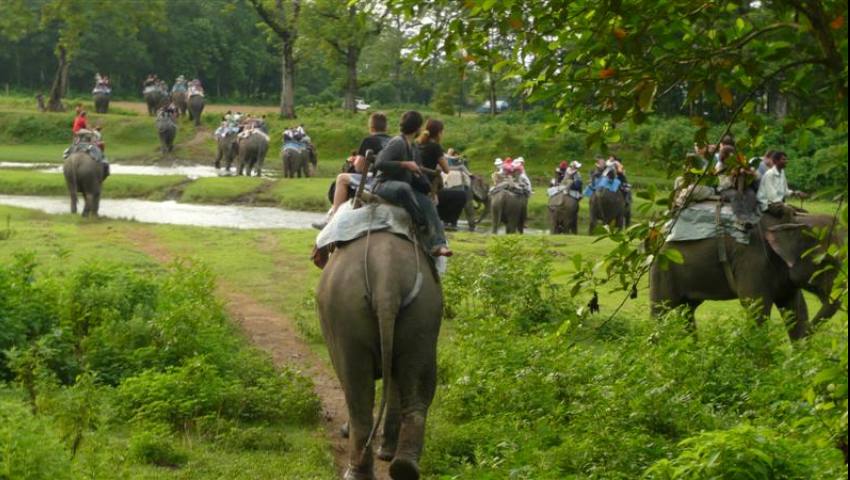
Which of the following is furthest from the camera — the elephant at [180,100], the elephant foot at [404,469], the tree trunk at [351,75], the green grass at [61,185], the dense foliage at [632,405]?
the elephant at [180,100]

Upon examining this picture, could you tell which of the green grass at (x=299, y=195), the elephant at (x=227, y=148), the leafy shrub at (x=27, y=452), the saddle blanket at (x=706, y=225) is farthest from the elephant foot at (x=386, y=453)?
the elephant at (x=227, y=148)

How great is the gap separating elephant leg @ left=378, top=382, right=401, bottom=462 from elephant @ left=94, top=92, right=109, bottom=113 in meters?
45.6

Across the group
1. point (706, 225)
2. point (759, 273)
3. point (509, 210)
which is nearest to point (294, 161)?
point (509, 210)

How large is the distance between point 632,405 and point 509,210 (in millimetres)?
19363

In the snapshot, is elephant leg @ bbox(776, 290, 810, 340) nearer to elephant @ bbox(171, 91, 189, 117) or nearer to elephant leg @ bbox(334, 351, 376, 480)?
elephant leg @ bbox(334, 351, 376, 480)

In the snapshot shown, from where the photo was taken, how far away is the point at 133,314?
1199 centimetres

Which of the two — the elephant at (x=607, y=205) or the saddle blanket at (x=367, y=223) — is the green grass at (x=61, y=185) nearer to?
the elephant at (x=607, y=205)

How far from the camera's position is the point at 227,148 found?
42250 mm

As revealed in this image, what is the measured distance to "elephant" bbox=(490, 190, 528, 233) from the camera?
28.2m

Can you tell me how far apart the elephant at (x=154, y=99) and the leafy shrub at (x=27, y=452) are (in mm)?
48976

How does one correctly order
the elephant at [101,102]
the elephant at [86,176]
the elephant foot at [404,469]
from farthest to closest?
the elephant at [101,102] → the elephant at [86,176] → the elephant foot at [404,469]

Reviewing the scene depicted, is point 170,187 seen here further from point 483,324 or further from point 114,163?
point 483,324

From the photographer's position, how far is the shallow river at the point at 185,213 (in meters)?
26.6

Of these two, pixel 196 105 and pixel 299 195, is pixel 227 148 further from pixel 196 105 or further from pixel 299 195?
pixel 299 195
